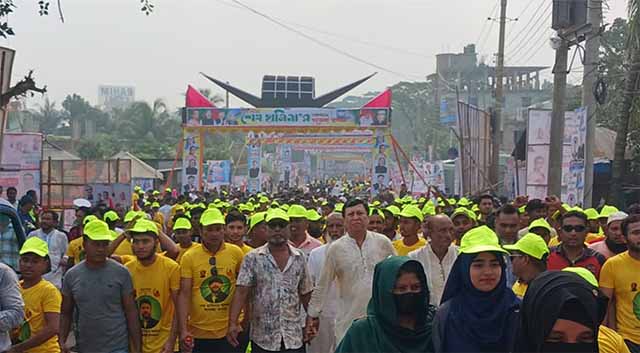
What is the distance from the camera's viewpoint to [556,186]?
46.9ft

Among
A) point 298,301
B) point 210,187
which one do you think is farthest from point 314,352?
point 210,187

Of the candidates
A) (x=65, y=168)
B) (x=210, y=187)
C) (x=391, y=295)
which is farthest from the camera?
(x=210, y=187)

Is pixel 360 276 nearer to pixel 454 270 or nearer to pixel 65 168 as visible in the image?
pixel 454 270

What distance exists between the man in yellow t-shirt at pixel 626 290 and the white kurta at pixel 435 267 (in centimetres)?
118

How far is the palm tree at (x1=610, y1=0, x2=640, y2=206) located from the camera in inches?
663

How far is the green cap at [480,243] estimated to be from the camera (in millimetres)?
4492

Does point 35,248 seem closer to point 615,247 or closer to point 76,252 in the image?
point 76,252

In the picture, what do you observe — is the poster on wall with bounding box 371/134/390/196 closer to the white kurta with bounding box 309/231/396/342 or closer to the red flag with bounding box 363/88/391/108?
the red flag with bounding box 363/88/391/108

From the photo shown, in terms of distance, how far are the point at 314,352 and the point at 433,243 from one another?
2044 mm

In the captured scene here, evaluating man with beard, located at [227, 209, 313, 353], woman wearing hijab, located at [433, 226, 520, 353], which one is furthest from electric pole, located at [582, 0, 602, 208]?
woman wearing hijab, located at [433, 226, 520, 353]

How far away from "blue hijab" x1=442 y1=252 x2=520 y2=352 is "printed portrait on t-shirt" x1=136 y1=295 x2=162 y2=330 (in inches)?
132

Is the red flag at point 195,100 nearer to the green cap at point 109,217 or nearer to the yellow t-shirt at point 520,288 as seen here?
the green cap at point 109,217

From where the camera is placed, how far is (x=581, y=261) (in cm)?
716

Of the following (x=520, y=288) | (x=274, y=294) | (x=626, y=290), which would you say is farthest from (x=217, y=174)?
(x=520, y=288)
